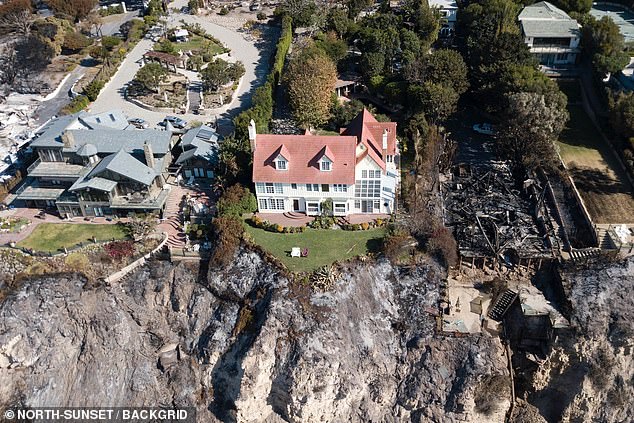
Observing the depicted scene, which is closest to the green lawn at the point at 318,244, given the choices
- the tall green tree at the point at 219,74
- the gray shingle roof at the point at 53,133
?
the gray shingle roof at the point at 53,133

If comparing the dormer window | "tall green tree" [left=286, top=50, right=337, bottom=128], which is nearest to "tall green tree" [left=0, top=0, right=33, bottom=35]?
"tall green tree" [left=286, top=50, right=337, bottom=128]

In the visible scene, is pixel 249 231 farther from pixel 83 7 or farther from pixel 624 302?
pixel 83 7

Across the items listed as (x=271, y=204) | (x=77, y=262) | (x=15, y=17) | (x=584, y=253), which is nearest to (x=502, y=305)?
(x=584, y=253)

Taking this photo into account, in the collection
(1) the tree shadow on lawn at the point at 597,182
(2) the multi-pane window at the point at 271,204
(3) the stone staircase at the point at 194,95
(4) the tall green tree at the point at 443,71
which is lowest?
(1) the tree shadow on lawn at the point at 597,182

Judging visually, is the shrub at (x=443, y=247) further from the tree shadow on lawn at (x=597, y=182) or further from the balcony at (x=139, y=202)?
the balcony at (x=139, y=202)

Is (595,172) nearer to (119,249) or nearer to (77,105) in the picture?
(119,249)

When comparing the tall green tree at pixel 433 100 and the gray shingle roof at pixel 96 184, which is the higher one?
the tall green tree at pixel 433 100
